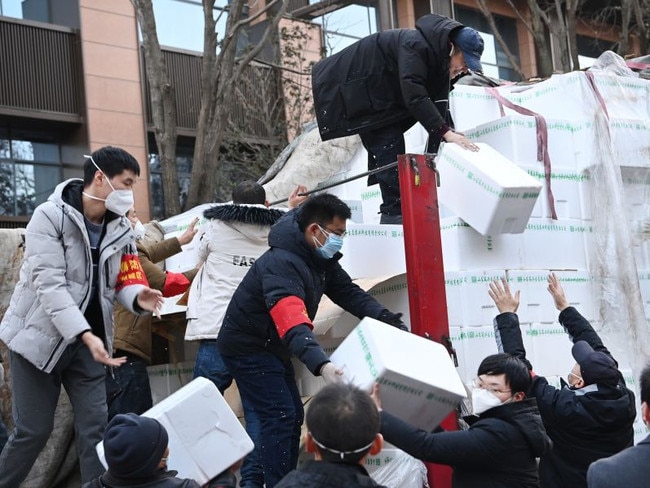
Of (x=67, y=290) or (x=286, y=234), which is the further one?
(x=286, y=234)

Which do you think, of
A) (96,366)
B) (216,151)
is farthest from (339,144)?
(96,366)

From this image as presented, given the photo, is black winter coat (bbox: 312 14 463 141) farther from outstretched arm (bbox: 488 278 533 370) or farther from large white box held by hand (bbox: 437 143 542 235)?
outstretched arm (bbox: 488 278 533 370)

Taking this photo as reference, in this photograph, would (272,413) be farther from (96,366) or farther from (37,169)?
(37,169)

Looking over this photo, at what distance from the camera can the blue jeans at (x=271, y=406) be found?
5.11m

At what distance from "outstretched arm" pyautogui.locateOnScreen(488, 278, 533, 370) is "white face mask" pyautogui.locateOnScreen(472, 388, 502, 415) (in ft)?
2.12

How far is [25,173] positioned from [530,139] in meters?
12.6

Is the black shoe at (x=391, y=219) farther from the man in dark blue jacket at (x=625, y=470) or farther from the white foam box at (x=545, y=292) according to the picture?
the man in dark blue jacket at (x=625, y=470)

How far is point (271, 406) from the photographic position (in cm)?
517

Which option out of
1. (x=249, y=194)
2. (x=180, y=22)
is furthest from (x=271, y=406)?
(x=180, y=22)

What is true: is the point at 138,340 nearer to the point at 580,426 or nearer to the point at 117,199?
the point at 117,199

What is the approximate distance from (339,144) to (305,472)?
616 cm

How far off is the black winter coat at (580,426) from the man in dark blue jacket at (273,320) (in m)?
0.86

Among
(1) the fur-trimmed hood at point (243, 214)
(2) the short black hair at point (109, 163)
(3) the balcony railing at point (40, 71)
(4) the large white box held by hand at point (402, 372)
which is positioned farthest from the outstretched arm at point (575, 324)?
(3) the balcony railing at point (40, 71)

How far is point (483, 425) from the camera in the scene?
4457 mm
